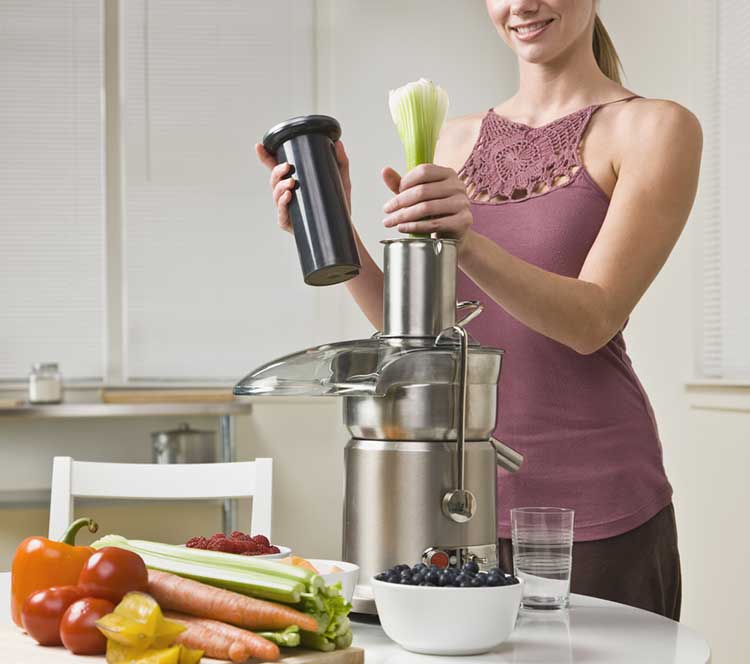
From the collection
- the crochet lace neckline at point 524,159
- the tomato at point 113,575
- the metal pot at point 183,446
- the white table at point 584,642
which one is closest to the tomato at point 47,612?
the tomato at point 113,575

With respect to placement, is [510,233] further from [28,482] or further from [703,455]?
[28,482]

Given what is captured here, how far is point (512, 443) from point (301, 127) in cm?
49

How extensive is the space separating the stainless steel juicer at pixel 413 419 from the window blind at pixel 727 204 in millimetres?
1955

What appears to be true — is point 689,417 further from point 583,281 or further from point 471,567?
point 471,567

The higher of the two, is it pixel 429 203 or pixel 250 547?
pixel 429 203

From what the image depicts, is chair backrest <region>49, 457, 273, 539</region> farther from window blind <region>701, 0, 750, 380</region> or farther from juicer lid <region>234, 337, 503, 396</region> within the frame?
window blind <region>701, 0, 750, 380</region>

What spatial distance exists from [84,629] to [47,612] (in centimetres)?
5

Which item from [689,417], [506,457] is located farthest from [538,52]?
[689,417]

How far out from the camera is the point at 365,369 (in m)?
0.93

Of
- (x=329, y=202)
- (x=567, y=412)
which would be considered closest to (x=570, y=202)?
(x=567, y=412)

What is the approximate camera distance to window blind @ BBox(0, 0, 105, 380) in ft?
13.1

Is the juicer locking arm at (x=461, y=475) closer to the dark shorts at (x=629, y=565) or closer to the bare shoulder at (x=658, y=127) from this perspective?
the dark shorts at (x=629, y=565)

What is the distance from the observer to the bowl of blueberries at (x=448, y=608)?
0.81 m

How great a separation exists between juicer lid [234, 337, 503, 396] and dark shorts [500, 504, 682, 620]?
346 millimetres
